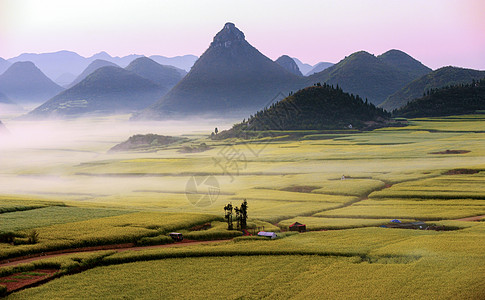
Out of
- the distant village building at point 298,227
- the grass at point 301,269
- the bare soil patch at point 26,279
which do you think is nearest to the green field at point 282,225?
the grass at point 301,269

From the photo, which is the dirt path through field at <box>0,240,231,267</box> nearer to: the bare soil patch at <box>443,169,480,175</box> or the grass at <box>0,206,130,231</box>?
the grass at <box>0,206,130,231</box>

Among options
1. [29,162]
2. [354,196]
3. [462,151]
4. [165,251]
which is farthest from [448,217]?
[29,162]

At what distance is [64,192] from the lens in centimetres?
11544

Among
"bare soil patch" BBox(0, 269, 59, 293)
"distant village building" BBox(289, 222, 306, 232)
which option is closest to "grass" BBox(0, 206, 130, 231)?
"bare soil patch" BBox(0, 269, 59, 293)

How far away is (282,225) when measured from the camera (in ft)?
219

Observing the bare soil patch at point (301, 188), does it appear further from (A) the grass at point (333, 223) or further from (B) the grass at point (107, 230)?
(B) the grass at point (107, 230)

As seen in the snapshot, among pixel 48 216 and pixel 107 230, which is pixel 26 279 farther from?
pixel 48 216

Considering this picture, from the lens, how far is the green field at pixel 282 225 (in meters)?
41.0

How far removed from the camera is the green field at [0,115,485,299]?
41.0 meters

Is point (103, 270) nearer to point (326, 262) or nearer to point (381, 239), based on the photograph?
point (326, 262)

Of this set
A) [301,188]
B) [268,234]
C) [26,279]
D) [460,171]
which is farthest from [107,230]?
[460,171]

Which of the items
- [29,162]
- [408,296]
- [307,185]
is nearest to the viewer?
[408,296]

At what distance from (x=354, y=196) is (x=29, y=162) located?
15290 centimetres

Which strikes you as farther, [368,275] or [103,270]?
[103,270]
